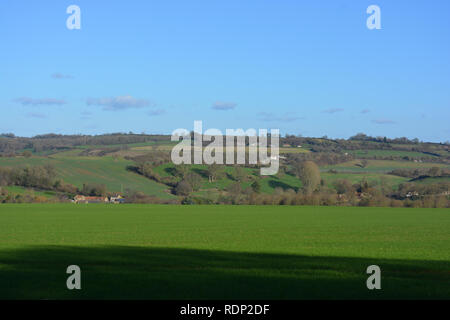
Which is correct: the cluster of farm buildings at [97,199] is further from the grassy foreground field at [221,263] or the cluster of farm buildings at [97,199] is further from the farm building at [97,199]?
the grassy foreground field at [221,263]

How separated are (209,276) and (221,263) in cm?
396

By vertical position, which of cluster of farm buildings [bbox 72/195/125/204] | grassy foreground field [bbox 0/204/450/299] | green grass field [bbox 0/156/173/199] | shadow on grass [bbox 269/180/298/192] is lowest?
grassy foreground field [bbox 0/204/450/299]

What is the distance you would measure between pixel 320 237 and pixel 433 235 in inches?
317

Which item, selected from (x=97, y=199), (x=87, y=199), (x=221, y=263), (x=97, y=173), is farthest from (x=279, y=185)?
(x=221, y=263)

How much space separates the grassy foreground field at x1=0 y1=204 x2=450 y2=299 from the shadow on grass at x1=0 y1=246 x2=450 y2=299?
3 cm

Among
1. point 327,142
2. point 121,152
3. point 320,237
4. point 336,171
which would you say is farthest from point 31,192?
point 327,142

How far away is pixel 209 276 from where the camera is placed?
59.6ft

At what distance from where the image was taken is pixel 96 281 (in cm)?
1702

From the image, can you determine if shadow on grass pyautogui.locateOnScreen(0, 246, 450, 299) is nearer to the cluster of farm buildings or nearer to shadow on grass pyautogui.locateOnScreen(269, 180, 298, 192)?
the cluster of farm buildings

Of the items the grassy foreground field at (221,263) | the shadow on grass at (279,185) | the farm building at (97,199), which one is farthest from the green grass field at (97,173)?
the grassy foreground field at (221,263)

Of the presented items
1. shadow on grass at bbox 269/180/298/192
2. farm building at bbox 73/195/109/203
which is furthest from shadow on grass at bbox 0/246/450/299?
shadow on grass at bbox 269/180/298/192

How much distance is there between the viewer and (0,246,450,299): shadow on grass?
15.0m

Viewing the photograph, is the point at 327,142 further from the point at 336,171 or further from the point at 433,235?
the point at 433,235

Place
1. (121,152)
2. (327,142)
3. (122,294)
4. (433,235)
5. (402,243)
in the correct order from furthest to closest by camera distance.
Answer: (327,142) < (121,152) < (433,235) < (402,243) < (122,294)
